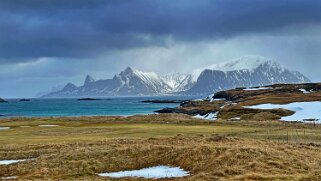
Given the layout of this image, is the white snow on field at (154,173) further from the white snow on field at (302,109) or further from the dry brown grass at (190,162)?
the white snow on field at (302,109)

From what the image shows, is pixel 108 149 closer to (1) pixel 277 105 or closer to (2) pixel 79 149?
(2) pixel 79 149

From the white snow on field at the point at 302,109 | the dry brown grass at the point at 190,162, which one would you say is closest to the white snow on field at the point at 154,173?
the dry brown grass at the point at 190,162

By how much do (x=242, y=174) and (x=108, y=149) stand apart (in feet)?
51.1

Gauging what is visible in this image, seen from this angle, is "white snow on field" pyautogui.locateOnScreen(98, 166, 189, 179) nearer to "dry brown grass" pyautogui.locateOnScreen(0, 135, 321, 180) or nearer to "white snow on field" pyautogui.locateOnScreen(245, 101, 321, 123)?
"dry brown grass" pyautogui.locateOnScreen(0, 135, 321, 180)

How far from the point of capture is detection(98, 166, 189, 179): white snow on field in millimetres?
33125

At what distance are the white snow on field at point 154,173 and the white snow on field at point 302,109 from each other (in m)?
78.3

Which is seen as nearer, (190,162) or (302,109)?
(190,162)

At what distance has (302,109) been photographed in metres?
122

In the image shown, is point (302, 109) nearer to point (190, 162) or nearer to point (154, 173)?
point (190, 162)

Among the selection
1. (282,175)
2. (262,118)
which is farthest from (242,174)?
(262,118)

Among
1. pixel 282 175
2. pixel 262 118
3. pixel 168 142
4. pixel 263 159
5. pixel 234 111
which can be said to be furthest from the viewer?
pixel 234 111

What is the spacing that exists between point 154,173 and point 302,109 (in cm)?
9565

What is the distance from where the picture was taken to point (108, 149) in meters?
41.7

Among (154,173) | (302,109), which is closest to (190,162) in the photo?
(154,173)
